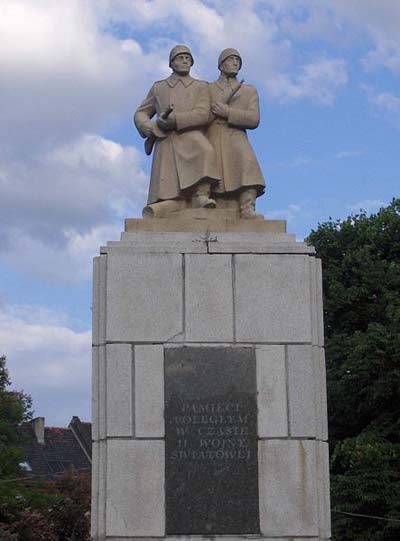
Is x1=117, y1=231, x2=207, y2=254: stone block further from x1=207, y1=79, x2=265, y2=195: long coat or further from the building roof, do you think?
the building roof

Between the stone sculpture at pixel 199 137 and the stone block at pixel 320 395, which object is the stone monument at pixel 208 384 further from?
the stone sculpture at pixel 199 137

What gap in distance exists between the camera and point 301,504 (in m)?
11.0

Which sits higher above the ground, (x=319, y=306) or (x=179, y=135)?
(x=179, y=135)

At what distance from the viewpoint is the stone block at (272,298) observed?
1143 centimetres

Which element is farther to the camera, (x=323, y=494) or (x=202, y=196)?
(x=202, y=196)

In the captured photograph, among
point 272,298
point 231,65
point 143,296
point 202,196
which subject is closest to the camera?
point 143,296

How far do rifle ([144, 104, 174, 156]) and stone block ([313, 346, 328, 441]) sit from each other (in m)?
3.05

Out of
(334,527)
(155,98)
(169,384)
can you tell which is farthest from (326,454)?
(334,527)

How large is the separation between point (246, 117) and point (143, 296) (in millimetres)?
2527

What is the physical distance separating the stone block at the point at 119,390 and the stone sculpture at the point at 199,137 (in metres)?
1.72

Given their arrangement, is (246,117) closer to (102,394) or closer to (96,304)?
(96,304)

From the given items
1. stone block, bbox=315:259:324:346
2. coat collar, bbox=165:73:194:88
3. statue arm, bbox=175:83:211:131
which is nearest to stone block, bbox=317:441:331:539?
stone block, bbox=315:259:324:346

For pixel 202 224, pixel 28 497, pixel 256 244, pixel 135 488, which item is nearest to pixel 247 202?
pixel 202 224

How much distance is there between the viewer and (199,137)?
12406 mm
